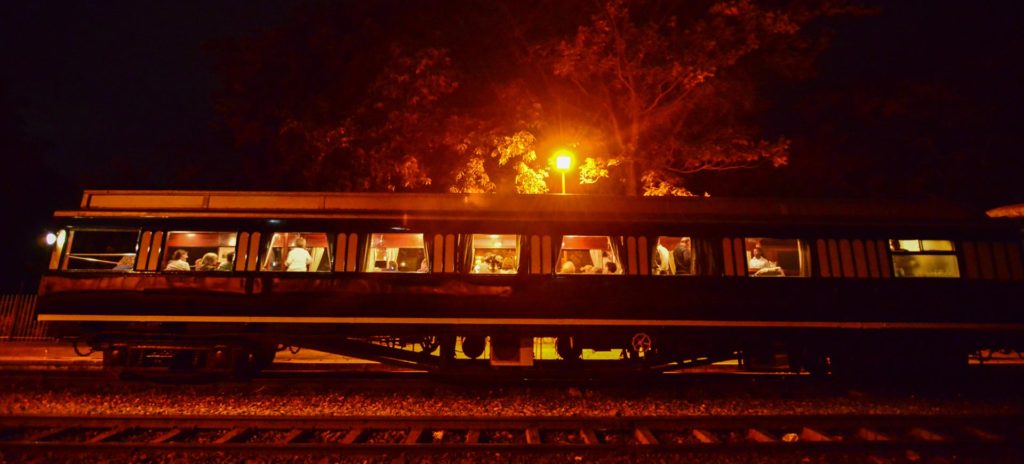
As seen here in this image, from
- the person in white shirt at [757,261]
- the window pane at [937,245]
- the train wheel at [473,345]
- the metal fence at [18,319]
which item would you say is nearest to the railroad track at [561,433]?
the train wheel at [473,345]

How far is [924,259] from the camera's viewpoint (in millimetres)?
9500

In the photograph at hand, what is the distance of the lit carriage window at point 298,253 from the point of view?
9.23 m

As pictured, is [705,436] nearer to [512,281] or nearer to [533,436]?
[533,436]

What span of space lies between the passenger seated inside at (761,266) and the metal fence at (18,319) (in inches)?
789

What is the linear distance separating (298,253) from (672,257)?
6.59 m

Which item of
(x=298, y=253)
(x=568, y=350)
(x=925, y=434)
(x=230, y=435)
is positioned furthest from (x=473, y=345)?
(x=925, y=434)

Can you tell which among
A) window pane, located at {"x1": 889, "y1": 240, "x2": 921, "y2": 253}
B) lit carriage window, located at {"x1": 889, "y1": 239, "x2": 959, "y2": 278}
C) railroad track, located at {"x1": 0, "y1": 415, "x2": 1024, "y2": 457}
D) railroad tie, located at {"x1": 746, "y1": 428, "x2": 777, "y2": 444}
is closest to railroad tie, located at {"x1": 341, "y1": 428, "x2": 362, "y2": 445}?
railroad track, located at {"x1": 0, "y1": 415, "x2": 1024, "y2": 457}

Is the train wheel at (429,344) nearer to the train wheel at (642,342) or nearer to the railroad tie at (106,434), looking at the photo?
the train wheel at (642,342)

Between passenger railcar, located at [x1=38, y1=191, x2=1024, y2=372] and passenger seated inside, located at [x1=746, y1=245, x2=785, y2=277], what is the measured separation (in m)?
0.03

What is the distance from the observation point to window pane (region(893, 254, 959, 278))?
9.41m

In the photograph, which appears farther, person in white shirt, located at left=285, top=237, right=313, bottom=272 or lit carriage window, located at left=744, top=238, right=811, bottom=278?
lit carriage window, located at left=744, top=238, right=811, bottom=278

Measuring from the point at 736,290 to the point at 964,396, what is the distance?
3916 millimetres

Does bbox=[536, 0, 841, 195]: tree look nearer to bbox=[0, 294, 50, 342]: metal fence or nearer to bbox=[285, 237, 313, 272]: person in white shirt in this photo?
bbox=[285, 237, 313, 272]: person in white shirt

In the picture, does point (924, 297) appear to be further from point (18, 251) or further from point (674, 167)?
point (18, 251)
